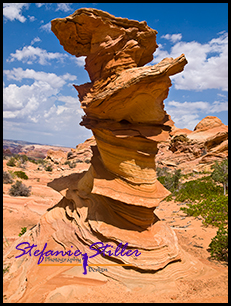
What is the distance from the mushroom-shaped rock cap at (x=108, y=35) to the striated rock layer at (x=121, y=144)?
0.02 meters

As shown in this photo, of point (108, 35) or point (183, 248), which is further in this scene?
point (183, 248)

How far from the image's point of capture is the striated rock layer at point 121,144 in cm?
414

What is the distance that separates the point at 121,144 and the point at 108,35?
2874mm

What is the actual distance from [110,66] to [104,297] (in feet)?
16.7

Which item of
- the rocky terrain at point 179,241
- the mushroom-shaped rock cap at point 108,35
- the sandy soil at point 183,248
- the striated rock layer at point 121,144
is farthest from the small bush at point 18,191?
the mushroom-shaped rock cap at point 108,35

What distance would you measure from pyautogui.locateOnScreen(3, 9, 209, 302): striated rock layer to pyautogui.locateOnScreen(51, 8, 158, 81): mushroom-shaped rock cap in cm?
2

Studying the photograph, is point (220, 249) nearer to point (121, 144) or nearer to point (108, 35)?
point (121, 144)

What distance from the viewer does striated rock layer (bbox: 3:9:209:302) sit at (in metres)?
4.14

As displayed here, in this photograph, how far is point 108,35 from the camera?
4.85 meters

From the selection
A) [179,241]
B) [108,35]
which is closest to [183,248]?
[179,241]

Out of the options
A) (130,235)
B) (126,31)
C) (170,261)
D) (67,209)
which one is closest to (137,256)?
(130,235)

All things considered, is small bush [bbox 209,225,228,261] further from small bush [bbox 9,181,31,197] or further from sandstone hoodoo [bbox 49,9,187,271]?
small bush [bbox 9,181,31,197]

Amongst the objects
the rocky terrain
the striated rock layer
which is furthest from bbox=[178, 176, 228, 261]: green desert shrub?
the striated rock layer

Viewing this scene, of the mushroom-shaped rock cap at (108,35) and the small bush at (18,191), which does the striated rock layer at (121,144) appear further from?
the small bush at (18,191)
